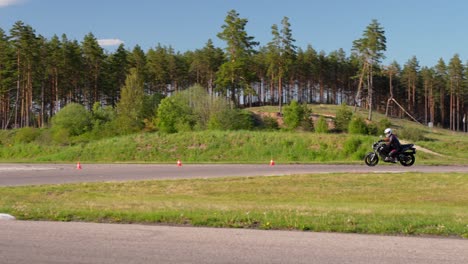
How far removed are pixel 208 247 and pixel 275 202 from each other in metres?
9.08

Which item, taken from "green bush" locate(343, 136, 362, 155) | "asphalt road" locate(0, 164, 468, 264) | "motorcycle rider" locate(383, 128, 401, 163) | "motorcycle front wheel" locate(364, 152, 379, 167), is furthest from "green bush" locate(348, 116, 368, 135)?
"asphalt road" locate(0, 164, 468, 264)

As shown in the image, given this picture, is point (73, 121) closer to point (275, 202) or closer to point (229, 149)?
point (229, 149)

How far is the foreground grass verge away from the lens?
10.8 metres

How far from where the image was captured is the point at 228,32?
8394 centimetres

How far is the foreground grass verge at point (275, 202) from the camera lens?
10.8m

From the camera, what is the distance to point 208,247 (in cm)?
827

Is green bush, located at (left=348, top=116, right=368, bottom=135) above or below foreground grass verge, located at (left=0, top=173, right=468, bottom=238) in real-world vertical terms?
above

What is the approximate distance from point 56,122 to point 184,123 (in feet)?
55.6

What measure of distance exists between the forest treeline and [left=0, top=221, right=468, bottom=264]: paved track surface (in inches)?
2415

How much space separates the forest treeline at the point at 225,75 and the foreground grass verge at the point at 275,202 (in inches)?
1929

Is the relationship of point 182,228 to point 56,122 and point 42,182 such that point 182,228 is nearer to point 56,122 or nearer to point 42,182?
point 42,182

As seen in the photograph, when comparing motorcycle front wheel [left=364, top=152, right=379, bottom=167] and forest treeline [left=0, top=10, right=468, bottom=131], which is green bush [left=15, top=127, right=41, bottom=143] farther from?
motorcycle front wheel [left=364, top=152, right=379, bottom=167]

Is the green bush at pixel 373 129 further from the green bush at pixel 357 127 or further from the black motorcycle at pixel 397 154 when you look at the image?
the black motorcycle at pixel 397 154

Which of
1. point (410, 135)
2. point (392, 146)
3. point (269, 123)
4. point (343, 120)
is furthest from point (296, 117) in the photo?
point (392, 146)
